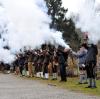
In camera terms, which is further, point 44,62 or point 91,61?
point 44,62

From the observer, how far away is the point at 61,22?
59.6 metres

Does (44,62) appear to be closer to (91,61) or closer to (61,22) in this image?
(91,61)

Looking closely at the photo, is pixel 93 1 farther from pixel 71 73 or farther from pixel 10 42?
pixel 10 42

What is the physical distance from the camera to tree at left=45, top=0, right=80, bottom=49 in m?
54.3

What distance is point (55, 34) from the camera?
32688mm

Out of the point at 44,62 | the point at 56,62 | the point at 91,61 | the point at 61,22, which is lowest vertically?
the point at 91,61

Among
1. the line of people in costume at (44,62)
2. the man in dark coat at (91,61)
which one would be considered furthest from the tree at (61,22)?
the man in dark coat at (91,61)

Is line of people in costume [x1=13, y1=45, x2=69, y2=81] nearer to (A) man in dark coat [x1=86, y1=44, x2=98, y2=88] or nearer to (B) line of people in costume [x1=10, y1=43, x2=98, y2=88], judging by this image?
(B) line of people in costume [x1=10, y1=43, x2=98, y2=88]

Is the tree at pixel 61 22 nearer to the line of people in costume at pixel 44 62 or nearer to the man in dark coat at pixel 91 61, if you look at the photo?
the line of people in costume at pixel 44 62

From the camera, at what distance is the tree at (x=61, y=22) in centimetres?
5428

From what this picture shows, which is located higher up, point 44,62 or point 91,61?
point 44,62

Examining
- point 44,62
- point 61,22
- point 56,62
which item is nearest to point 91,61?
point 56,62

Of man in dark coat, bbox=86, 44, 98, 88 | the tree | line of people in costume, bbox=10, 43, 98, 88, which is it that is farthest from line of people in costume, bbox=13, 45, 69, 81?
the tree

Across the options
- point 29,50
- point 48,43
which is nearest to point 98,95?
point 48,43
